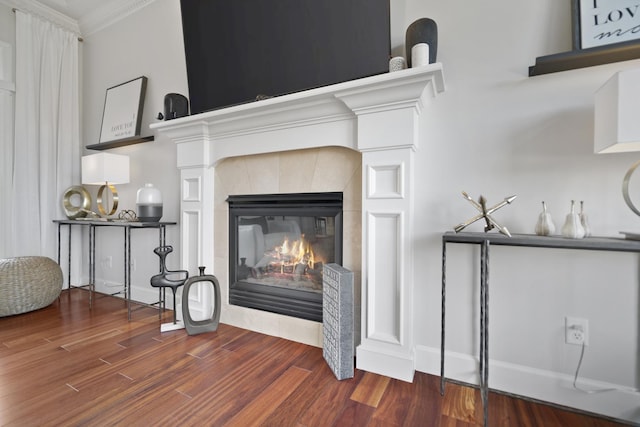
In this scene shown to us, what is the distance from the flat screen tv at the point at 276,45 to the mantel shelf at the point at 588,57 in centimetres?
70

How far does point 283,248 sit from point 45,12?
350cm

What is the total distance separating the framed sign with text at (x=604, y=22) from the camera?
1.15 m

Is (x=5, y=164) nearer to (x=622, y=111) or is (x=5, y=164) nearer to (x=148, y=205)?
(x=148, y=205)

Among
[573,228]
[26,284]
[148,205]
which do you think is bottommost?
[26,284]

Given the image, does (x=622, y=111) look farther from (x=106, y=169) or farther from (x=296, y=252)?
(x=106, y=169)

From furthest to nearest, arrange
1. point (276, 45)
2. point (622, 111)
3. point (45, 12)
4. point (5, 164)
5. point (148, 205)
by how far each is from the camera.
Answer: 1. point (45, 12)
2. point (5, 164)
3. point (148, 205)
4. point (276, 45)
5. point (622, 111)

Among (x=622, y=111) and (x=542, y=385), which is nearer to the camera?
(x=622, y=111)

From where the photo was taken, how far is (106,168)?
2.52 metres

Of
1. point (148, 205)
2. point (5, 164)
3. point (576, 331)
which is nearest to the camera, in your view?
point (576, 331)

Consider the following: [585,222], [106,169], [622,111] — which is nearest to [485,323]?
[585,222]

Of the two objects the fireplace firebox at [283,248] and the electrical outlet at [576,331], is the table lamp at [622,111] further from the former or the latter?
the fireplace firebox at [283,248]

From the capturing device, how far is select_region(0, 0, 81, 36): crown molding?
269 cm

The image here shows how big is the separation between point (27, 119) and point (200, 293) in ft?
8.42

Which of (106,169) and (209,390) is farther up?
(106,169)
